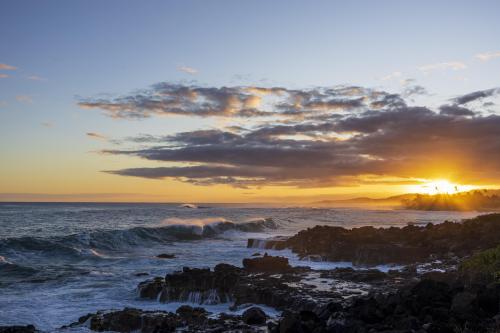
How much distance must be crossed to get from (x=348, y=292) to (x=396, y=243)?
15.1 meters

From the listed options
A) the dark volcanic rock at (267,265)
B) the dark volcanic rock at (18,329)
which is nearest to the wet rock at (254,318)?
the dark volcanic rock at (18,329)

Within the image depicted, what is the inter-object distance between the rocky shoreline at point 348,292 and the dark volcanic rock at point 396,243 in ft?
0.23

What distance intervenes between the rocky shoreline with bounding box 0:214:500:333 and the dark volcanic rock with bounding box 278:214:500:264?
71 mm

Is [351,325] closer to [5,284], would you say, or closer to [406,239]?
[5,284]

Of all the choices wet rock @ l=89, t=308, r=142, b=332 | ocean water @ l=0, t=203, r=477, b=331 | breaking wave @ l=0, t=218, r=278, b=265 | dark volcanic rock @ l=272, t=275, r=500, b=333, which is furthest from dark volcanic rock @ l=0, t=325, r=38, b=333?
breaking wave @ l=0, t=218, r=278, b=265

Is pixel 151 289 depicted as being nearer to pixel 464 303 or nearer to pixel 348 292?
pixel 348 292

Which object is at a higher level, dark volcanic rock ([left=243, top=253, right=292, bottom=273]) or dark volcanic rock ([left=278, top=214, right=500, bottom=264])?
dark volcanic rock ([left=278, top=214, right=500, bottom=264])

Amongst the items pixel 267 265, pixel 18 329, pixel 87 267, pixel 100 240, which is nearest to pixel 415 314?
pixel 18 329

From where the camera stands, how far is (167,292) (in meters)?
20.6

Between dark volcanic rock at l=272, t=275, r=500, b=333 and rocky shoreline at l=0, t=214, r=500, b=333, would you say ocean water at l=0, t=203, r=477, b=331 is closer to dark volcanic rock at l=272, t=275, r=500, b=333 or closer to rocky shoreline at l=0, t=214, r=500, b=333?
rocky shoreline at l=0, t=214, r=500, b=333

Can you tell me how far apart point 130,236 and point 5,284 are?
23918 millimetres

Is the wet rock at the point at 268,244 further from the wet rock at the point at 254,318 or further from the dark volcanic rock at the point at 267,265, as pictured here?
the wet rock at the point at 254,318

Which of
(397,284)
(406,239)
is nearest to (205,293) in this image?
(397,284)

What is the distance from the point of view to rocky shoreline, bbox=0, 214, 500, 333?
40.7 feet
